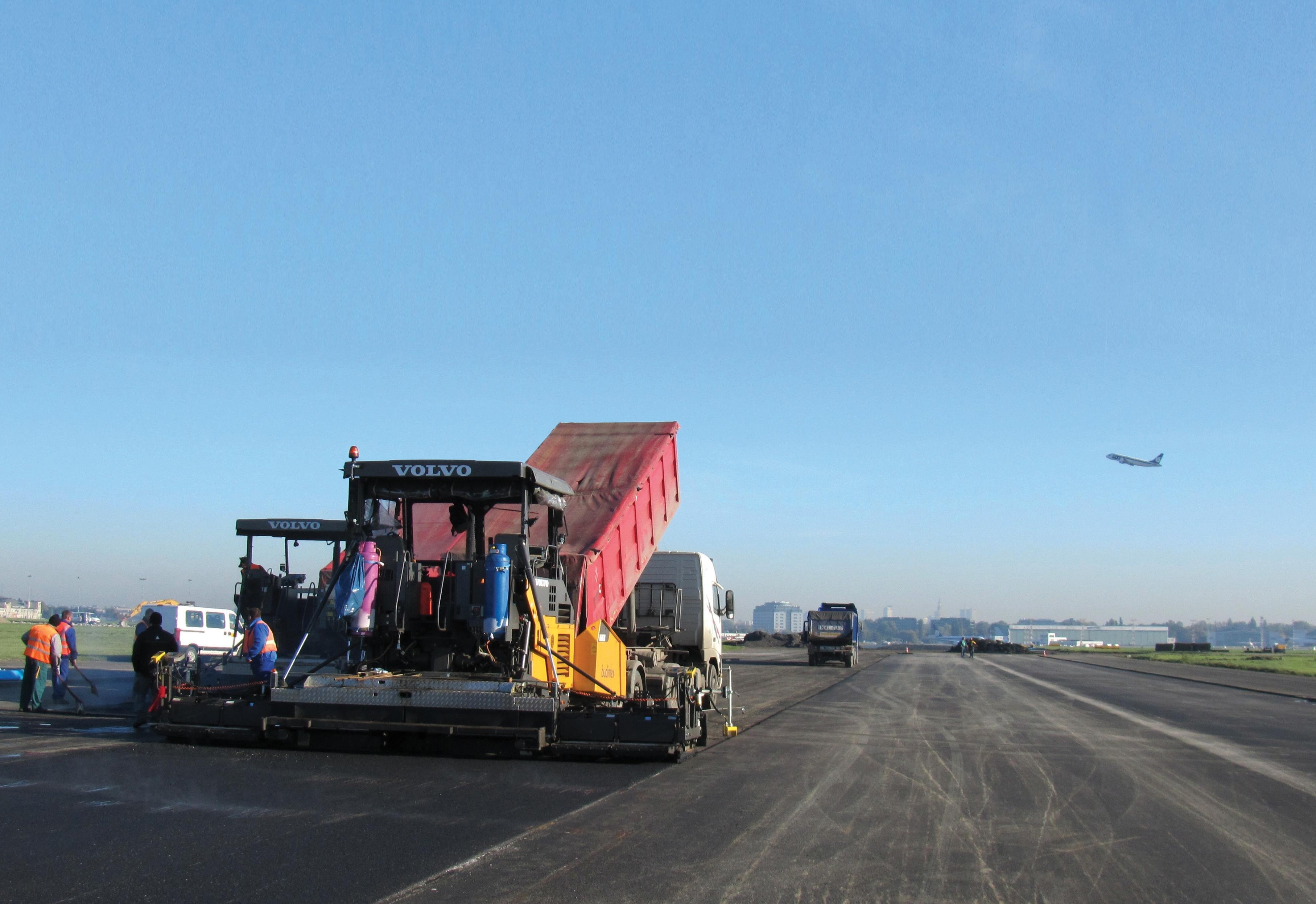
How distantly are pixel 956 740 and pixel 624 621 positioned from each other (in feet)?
18.1

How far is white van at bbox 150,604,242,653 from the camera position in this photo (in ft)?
90.4

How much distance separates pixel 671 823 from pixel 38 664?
11.2 m

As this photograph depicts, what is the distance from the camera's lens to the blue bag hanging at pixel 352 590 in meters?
10.8

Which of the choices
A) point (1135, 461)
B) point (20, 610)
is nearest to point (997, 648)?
point (1135, 461)

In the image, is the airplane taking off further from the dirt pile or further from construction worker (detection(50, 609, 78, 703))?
construction worker (detection(50, 609, 78, 703))

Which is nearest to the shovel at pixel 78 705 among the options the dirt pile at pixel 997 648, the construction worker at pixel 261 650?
the construction worker at pixel 261 650

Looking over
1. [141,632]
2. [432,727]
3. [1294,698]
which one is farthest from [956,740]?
[1294,698]

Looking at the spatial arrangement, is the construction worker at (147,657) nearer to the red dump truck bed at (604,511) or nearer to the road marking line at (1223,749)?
the red dump truck bed at (604,511)

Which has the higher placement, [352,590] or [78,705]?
[352,590]

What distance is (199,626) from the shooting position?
2888 cm

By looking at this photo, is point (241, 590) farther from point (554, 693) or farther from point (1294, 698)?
point (1294, 698)

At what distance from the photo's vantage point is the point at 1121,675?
39656 mm

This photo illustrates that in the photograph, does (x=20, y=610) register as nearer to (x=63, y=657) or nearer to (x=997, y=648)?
(x=997, y=648)

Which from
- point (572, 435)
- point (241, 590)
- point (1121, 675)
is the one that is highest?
point (572, 435)
